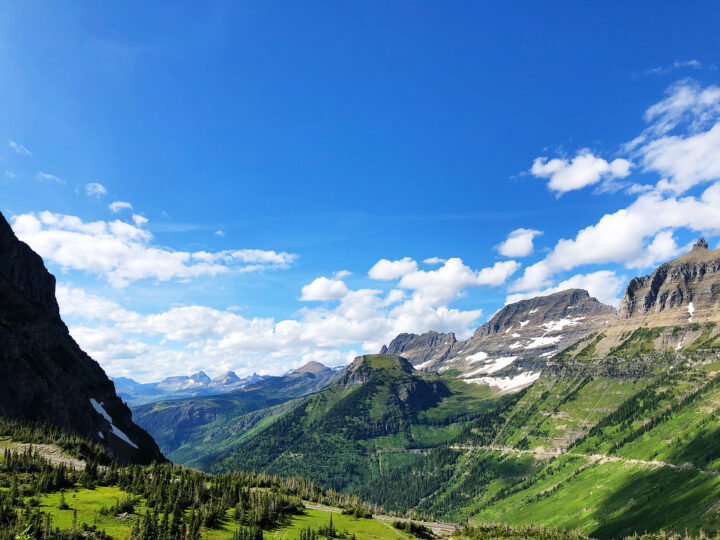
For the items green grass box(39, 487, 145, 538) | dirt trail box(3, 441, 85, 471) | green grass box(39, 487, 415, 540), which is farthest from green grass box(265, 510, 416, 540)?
dirt trail box(3, 441, 85, 471)

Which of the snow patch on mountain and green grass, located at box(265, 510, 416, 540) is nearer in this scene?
green grass, located at box(265, 510, 416, 540)

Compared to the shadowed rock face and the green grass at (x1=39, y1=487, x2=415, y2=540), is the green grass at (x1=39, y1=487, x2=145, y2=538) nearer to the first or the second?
the green grass at (x1=39, y1=487, x2=415, y2=540)

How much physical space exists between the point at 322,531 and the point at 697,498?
18563 cm

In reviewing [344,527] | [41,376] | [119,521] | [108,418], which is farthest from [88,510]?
[108,418]

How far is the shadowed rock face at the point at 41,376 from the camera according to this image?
14551 centimetres

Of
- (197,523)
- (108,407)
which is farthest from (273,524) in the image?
(108,407)

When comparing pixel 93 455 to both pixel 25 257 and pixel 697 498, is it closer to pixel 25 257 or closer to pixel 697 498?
pixel 25 257

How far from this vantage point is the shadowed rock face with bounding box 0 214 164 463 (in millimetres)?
145512

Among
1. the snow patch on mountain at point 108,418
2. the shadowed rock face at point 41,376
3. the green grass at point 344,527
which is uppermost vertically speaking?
the shadowed rock face at point 41,376

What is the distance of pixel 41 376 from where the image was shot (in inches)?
6083

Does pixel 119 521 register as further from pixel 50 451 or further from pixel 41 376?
pixel 41 376

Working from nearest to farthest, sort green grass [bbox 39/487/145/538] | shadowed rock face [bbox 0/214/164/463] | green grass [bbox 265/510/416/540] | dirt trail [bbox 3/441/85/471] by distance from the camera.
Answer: green grass [bbox 39/487/145/538]
green grass [bbox 265/510/416/540]
dirt trail [bbox 3/441/85/471]
shadowed rock face [bbox 0/214/164/463]

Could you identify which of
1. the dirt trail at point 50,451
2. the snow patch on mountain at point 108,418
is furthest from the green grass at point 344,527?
the snow patch on mountain at point 108,418

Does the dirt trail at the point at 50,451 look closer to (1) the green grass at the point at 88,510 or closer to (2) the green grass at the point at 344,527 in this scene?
(1) the green grass at the point at 88,510
